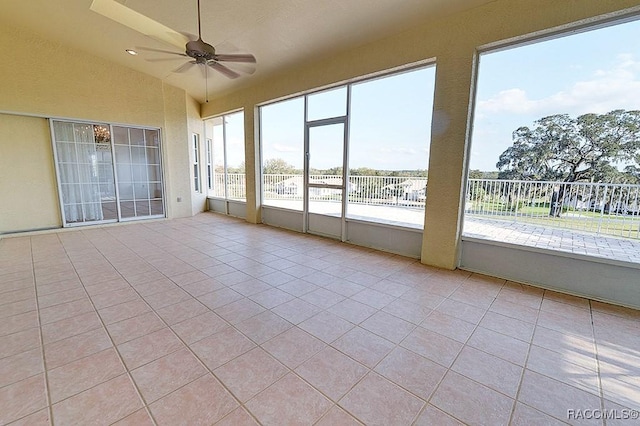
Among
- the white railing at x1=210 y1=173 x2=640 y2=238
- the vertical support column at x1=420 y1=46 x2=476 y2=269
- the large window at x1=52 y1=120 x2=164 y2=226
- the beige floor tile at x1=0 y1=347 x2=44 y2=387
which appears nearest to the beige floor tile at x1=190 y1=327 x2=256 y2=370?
the beige floor tile at x1=0 y1=347 x2=44 y2=387

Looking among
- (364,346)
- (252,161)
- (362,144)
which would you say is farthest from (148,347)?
(252,161)

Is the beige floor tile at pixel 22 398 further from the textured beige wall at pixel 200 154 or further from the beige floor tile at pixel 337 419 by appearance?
the textured beige wall at pixel 200 154

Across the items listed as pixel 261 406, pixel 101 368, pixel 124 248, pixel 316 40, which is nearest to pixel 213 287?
pixel 101 368

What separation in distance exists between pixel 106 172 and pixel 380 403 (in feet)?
22.4

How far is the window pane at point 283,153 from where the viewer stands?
5.43 meters

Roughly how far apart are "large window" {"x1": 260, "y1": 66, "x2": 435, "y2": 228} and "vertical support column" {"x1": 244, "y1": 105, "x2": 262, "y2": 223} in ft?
0.59

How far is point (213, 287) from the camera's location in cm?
289

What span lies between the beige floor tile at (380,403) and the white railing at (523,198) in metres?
2.59

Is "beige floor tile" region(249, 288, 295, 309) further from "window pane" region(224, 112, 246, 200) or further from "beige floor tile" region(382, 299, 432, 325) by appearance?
"window pane" region(224, 112, 246, 200)

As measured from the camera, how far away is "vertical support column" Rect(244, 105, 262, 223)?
5.90 m

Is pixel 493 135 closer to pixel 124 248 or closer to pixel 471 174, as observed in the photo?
pixel 471 174

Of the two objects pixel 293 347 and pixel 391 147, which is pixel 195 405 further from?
pixel 391 147

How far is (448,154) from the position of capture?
11.0 ft

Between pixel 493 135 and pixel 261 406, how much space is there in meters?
3.63
